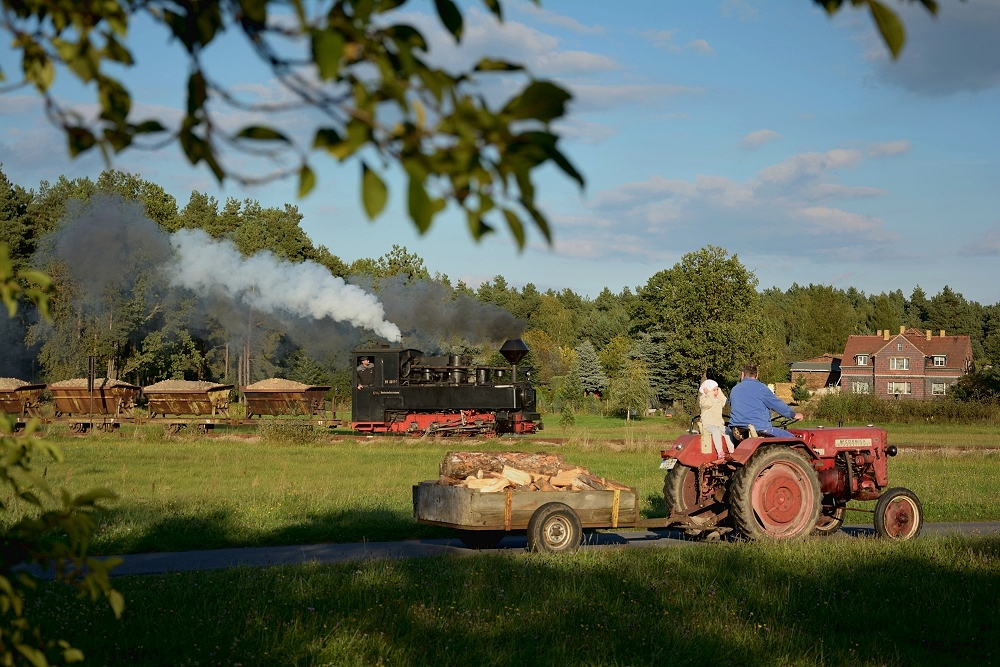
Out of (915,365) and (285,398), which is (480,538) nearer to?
(285,398)

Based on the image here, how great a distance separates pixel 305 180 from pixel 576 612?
19.8ft

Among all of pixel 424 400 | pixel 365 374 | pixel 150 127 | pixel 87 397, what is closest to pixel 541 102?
pixel 150 127

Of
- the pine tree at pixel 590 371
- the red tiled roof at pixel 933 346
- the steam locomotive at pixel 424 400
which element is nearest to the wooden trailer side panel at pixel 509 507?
the steam locomotive at pixel 424 400

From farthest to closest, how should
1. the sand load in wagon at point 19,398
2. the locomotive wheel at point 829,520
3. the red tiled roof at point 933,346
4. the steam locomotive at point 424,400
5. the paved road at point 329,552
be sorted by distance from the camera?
the red tiled roof at point 933,346, the sand load in wagon at point 19,398, the steam locomotive at point 424,400, the locomotive wheel at point 829,520, the paved road at point 329,552

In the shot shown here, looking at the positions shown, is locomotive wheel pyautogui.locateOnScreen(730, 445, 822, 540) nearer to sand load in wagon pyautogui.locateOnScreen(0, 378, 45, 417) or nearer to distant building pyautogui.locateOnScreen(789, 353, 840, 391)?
sand load in wagon pyautogui.locateOnScreen(0, 378, 45, 417)

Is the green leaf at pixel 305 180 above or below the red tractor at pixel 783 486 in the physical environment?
above

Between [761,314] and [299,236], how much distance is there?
111 ft

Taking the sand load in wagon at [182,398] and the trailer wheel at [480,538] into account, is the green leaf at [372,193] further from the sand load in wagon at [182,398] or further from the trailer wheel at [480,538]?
the sand load in wagon at [182,398]

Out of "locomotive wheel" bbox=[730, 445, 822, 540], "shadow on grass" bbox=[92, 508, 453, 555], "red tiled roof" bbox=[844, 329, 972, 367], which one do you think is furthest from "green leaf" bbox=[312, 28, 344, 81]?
"red tiled roof" bbox=[844, 329, 972, 367]

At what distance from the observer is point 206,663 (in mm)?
6281

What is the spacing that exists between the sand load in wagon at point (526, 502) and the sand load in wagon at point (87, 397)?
101ft

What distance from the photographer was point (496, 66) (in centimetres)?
232

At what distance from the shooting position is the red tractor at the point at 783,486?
454 inches

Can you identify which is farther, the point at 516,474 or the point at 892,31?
the point at 516,474
